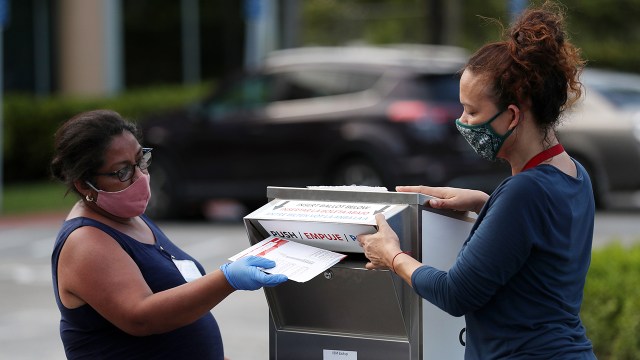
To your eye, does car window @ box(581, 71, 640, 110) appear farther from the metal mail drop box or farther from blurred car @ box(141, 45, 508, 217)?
the metal mail drop box

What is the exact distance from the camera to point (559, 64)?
2758 millimetres

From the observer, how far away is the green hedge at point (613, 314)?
556 centimetres

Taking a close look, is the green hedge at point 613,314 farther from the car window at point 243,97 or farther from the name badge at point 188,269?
the car window at point 243,97

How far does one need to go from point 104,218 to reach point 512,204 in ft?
3.94

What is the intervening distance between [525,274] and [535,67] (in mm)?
488

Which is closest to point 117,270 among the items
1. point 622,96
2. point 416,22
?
point 622,96

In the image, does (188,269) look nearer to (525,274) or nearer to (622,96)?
(525,274)

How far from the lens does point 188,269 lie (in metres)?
3.44

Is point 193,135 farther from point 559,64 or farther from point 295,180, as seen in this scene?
point 559,64

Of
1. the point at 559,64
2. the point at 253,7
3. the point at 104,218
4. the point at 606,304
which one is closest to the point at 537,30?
the point at 559,64

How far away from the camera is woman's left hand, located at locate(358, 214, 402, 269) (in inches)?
114

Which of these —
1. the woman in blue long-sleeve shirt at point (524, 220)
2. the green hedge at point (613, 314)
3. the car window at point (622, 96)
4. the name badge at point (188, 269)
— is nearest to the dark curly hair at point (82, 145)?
the name badge at point (188, 269)

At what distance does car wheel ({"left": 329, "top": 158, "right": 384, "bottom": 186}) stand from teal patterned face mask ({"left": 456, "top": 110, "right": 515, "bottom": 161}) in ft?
29.5

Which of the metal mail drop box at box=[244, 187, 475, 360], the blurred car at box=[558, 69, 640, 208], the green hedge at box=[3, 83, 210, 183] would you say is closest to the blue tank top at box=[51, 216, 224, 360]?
the metal mail drop box at box=[244, 187, 475, 360]
